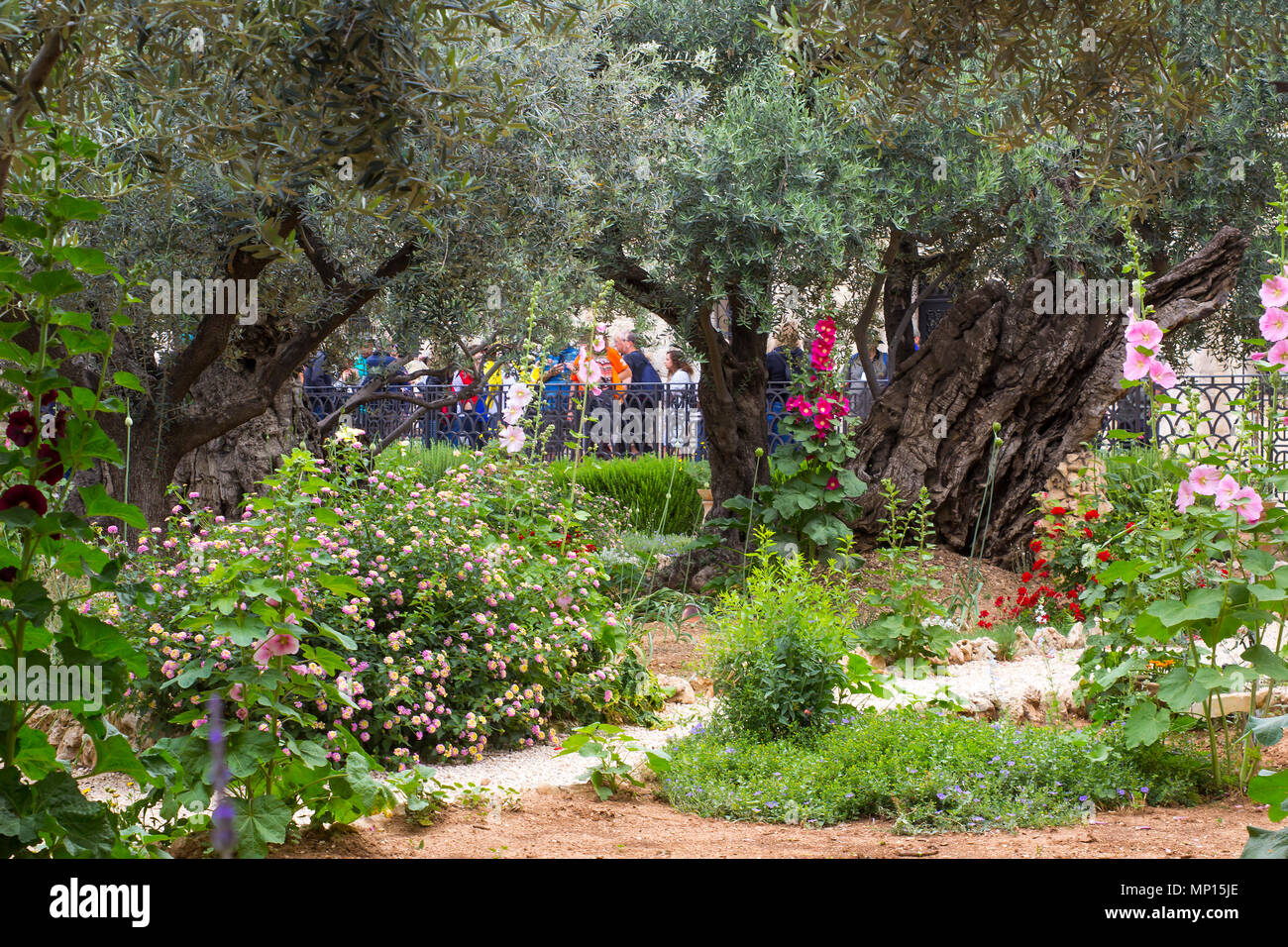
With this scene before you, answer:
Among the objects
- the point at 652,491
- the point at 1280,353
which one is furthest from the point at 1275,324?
the point at 652,491

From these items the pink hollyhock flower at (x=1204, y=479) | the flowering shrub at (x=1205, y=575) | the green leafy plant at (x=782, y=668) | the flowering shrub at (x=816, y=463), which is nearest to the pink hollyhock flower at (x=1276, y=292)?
the flowering shrub at (x=1205, y=575)

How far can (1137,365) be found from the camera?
3.59 m

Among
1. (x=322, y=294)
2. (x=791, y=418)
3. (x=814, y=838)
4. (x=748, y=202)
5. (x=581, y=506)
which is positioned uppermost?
(x=748, y=202)

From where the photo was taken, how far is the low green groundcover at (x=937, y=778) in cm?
339

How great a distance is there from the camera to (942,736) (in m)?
3.85

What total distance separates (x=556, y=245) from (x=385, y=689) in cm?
311

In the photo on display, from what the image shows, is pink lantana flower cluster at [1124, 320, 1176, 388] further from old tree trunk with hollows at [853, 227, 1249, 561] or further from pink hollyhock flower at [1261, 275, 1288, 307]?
old tree trunk with hollows at [853, 227, 1249, 561]

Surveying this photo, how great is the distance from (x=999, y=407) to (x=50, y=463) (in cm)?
801

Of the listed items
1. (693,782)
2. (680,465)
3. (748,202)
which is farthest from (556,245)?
(680,465)

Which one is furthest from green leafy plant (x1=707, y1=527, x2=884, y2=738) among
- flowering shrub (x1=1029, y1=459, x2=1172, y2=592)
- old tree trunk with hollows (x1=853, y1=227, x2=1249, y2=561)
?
old tree trunk with hollows (x1=853, y1=227, x2=1249, y2=561)

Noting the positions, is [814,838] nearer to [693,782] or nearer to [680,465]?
[693,782]

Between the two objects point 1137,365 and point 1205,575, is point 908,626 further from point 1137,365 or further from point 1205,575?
point 1137,365
